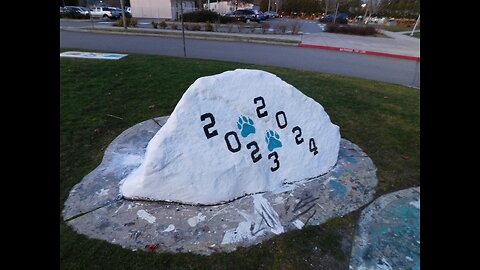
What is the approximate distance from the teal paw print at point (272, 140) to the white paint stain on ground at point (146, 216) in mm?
1769

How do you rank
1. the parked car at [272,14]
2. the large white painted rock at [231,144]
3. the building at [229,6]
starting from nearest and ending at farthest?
1. the large white painted rock at [231,144]
2. the parked car at [272,14]
3. the building at [229,6]

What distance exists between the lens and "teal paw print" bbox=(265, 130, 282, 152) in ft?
12.3

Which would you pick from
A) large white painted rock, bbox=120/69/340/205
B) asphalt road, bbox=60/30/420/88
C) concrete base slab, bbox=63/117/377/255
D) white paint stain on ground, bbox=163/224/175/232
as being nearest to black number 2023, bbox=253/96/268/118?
large white painted rock, bbox=120/69/340/205

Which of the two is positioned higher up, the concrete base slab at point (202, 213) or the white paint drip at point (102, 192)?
the white paint drip at point (102, 192)

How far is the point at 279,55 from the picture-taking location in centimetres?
1309

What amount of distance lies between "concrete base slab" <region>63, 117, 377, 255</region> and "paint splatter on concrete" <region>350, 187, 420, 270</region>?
0.24 meters

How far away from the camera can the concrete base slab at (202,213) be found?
284 centimetres

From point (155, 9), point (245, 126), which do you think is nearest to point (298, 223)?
point (245, 126)

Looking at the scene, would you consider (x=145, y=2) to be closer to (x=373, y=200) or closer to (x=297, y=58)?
(x=297, y=58)

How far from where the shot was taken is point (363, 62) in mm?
13094

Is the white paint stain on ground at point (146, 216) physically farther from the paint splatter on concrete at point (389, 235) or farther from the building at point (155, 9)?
the building at point (155, 9)

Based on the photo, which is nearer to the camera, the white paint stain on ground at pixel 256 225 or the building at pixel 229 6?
the white paint stain on ground at pixel 256 225

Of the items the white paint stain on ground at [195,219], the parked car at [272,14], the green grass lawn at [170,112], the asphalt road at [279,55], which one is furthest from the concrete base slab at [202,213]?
the parked car at [272,14]

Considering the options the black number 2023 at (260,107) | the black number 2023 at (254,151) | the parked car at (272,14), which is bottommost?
the black number 2023 at (254,151)
